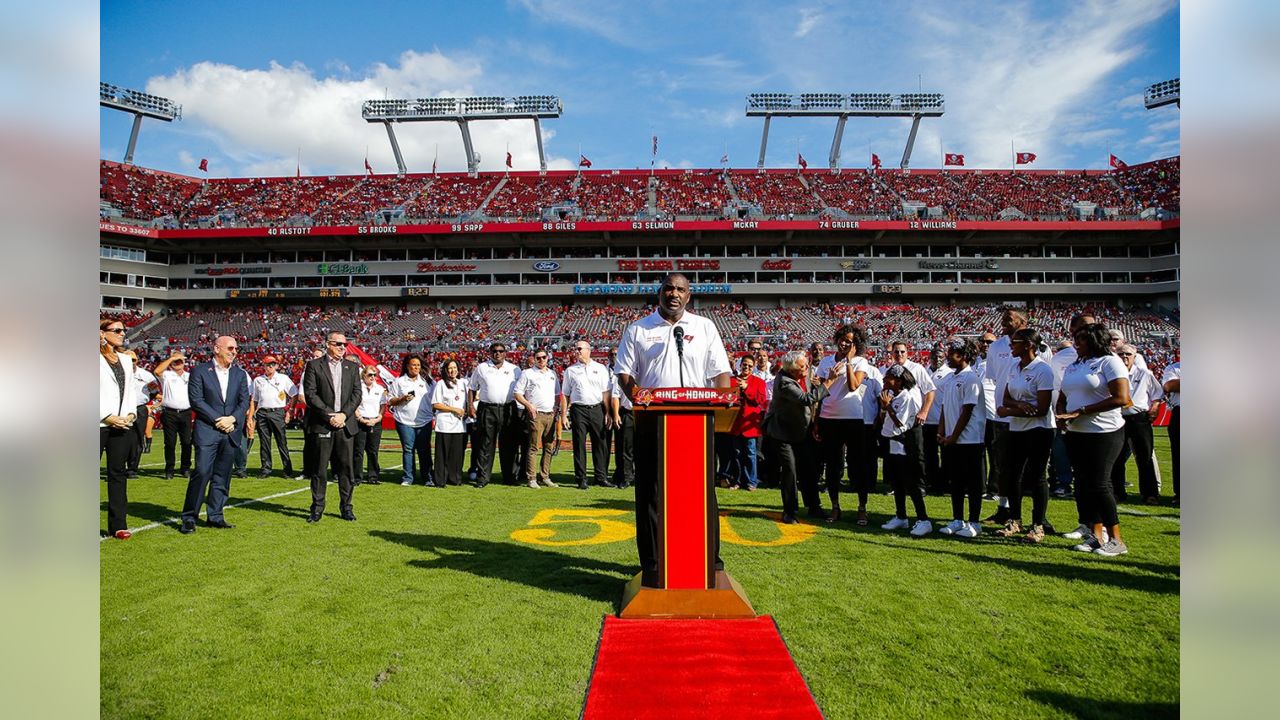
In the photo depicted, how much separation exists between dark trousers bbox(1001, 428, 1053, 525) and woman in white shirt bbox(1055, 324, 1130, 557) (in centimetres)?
21

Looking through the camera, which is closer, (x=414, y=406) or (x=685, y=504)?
(x=685, y=504)

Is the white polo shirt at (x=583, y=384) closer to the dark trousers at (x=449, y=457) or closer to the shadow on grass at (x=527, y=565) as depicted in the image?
the dark trousers at (x=449, y=457)

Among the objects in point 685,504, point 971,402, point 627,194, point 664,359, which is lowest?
point 685,504

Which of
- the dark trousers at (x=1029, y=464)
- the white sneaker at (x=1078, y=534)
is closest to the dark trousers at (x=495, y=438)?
the dark trousers at (x=1029, y=464)

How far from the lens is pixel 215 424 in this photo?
20.9ft

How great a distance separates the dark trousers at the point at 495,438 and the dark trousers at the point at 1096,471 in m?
7.07

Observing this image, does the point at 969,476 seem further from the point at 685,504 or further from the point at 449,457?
the point at 449,457

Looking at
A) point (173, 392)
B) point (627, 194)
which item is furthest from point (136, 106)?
point (173, 392)

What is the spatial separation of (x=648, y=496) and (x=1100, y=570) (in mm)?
3422

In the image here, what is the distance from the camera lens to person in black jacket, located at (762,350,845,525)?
22.0ft

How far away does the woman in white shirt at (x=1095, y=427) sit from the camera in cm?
521

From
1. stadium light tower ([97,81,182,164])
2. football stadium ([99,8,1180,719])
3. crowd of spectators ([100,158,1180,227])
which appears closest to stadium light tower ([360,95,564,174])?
crowd of spectators ([100,158,1180,227])

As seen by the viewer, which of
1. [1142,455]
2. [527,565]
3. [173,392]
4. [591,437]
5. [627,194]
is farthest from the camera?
[627,194]
